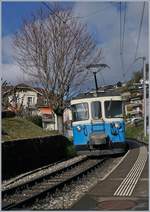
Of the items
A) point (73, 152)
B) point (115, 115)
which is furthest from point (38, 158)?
point (73, 152)

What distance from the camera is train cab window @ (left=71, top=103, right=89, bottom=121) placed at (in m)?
21.0

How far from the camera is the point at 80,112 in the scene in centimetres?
2111

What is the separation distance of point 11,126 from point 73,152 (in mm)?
3519

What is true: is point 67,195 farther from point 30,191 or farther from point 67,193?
point 30,191

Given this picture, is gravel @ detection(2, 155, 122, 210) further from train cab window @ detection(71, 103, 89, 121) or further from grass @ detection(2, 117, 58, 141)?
grass @ detection(2, 117, 58, 141)

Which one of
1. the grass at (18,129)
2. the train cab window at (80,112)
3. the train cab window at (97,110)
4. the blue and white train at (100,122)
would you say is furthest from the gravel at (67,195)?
the grass at (18,129)

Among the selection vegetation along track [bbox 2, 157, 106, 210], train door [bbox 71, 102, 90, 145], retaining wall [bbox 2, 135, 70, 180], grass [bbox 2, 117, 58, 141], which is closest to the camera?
vegetation along track [bbox 2, 157, 106, 210]

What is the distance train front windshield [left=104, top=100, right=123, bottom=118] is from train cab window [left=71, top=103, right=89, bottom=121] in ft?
2.84

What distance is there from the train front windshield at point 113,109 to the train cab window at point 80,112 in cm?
86

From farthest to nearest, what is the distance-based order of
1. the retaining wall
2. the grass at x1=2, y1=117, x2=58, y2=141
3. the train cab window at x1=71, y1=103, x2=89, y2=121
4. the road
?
the grass at x1=2, y1=117, x2=58, y2=141, the train cab window at x1=71, y1=103, x2=89, y2=121, the retaining wall, the road

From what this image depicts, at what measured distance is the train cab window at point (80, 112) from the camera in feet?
68.8

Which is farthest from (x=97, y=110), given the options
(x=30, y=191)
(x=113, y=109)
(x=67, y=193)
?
(x=67, y=193)

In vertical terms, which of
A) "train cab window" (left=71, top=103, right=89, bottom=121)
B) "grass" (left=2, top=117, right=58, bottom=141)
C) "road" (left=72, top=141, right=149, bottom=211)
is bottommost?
"road" (left=72, top=141, right=149, bottom=211)

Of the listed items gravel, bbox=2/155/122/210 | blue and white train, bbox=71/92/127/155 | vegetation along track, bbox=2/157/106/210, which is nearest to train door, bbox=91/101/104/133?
blue and white train, bbox=71/92/127/155
